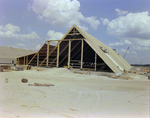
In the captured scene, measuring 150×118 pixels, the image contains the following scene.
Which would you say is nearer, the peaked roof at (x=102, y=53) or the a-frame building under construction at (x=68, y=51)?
the peaked roof at (x=102, y=53)

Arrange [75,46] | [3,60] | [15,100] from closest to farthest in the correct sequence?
[15,100] → [75,46] → [3,60]

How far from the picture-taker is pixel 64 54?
25.3 m

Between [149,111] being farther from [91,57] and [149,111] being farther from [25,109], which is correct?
[91,57]

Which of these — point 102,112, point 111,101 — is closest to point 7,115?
point 102,112

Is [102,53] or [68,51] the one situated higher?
[68,51]

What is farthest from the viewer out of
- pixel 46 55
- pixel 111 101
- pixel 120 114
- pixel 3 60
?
pixel 3 60

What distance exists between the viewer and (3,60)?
5228cm

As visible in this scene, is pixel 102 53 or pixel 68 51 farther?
pixel 68 51

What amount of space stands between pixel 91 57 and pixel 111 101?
62.0 feet

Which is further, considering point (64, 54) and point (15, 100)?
point (64, 54)

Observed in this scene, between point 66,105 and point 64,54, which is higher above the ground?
point 64,54

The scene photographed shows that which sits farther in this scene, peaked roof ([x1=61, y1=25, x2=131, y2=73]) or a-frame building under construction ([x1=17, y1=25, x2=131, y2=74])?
a-frame building under construction ([x1=17, y1=25, x2=131, y2=74])

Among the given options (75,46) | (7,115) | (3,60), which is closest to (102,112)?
(7,115)

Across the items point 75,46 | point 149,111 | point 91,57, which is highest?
point 75,46
